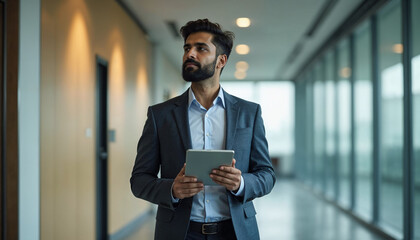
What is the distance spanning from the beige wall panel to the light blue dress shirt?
71.9 inches

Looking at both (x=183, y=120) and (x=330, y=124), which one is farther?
(x=330, y=124)

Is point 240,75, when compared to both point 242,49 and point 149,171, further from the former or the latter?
point 149,171

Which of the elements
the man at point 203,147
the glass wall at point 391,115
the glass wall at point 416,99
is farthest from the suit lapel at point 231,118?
the glass wall at point 391,115

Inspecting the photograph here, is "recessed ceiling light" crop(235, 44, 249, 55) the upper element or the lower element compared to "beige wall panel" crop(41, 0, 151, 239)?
upper

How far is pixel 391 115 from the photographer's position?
5.05 meters

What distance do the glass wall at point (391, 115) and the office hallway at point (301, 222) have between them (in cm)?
53

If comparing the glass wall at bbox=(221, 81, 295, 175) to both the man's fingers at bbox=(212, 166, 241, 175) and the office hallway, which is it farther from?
the man's fingers at bbox=(212, 166, 241, 175)

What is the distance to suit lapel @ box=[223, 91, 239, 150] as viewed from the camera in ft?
5.78

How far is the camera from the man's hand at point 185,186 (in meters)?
1.56

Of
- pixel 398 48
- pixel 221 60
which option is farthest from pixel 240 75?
pixel 221 60

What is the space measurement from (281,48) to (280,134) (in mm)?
5664

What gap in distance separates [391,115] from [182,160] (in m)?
4.09
